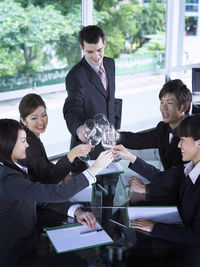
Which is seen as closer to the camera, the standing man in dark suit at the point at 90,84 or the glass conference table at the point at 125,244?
the glass conference table at the point at 125,244

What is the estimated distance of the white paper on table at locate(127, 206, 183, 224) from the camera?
195 cm

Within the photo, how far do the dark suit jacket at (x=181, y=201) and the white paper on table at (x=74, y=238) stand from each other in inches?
10.3

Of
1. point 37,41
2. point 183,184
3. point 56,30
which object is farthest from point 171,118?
point 56,30

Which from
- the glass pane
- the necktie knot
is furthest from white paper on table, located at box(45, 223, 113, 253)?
the glass pane

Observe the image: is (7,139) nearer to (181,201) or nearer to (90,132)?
(90,132)

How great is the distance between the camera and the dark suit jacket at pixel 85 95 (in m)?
3.06

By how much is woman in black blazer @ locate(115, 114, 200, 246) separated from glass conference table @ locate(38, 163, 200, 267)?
0.15 feet

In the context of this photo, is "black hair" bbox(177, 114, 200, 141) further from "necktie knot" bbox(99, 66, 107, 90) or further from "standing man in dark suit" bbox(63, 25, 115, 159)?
"necktie knot" bbox(99, 66, 107, 90)

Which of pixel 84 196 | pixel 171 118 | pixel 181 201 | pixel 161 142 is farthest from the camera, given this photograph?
pixel 161 142

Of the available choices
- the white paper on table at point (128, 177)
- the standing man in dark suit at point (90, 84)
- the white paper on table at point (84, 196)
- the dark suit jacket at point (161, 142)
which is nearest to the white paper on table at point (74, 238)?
the white paper on table at point (84, 196)

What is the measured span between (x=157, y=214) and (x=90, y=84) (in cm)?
152

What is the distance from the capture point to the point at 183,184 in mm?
2119

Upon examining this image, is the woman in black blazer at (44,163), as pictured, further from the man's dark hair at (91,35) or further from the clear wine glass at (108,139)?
the man's dark hair at (91,35)

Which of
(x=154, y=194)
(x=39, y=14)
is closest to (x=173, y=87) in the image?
(x=154, y=194)
